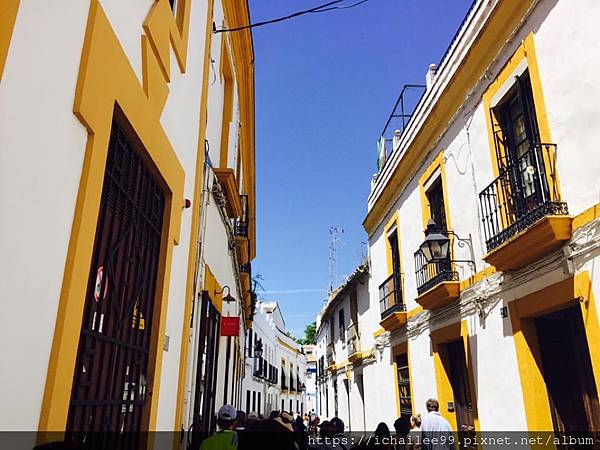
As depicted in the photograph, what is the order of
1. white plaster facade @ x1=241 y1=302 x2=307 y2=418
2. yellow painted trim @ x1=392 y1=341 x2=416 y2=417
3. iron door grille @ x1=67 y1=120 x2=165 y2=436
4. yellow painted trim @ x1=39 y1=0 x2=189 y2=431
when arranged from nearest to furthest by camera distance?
yellow painted trim @ x1=39 y1=0 x2=189 y2=431 < iron door grille @ x1=67 y1=120 x2=165 y2=436 < yellow painted trim @ x1=392 y1=341 x2=416 y2=417 < white plaster facade @ x1=241 y1=302 x2=307 y2=418

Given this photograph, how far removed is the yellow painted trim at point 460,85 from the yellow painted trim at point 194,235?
3336mm

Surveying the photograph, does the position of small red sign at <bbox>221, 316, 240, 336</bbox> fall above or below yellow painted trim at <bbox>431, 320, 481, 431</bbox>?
above

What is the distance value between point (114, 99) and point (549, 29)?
431cm

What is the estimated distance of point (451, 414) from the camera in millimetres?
6945

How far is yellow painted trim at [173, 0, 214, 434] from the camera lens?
3.97 meters

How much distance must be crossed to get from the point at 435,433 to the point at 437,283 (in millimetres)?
2236

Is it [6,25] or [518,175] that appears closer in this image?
[6,25]

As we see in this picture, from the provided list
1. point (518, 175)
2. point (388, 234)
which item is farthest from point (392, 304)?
point (518, 175)

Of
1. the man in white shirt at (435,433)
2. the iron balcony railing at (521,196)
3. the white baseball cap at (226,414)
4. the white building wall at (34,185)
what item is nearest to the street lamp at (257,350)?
the man in white shirt at (435,433)

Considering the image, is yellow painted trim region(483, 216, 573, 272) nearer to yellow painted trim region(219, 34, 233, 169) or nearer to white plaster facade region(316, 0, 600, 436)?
white plaster facade region(316, 0, 600, 436)

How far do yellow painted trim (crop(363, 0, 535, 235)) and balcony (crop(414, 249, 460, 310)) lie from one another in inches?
74.9

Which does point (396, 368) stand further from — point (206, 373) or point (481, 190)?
point (206, 373)

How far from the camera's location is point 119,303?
271 centimetres

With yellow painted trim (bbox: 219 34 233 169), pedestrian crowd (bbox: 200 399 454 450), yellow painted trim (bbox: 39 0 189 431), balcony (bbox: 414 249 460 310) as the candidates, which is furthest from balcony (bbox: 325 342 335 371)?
yellow painted trim (bbox: 39 0 189 431)
